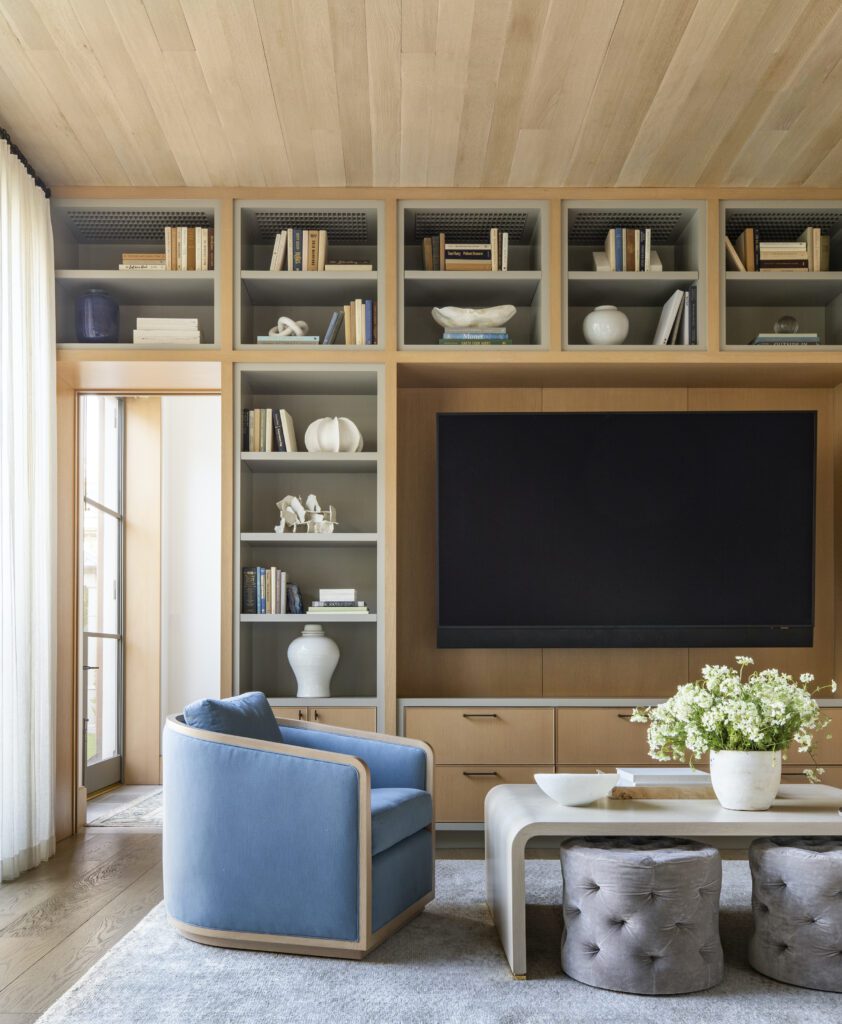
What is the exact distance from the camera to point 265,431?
4949 mm

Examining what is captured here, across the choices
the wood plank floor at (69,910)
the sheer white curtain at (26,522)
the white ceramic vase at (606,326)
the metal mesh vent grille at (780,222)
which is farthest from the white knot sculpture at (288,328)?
the wood plank floor at (69,910)

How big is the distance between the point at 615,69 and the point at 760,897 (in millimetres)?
2730

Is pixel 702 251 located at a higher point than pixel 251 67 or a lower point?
A: lower

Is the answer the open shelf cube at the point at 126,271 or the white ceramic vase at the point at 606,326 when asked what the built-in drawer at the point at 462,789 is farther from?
the open shelf cube at the point at 126,271

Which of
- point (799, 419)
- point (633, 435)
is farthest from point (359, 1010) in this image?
point (799, 419)

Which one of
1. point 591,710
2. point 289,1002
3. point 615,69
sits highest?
point 615,69

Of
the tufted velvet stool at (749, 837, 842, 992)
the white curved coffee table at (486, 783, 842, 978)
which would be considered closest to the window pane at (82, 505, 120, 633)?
the white curved coffee table at (486, 783, 842, 978)

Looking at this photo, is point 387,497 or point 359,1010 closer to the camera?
point 359,1010

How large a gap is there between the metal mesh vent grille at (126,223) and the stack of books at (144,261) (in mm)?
182

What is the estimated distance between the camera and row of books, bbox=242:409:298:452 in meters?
4.94

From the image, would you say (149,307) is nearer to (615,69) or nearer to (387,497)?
(387,497)

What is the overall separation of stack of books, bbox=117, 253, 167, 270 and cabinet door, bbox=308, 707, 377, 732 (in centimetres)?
210

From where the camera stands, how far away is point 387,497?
4887mm

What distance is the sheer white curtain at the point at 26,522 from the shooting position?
13.7 ft
